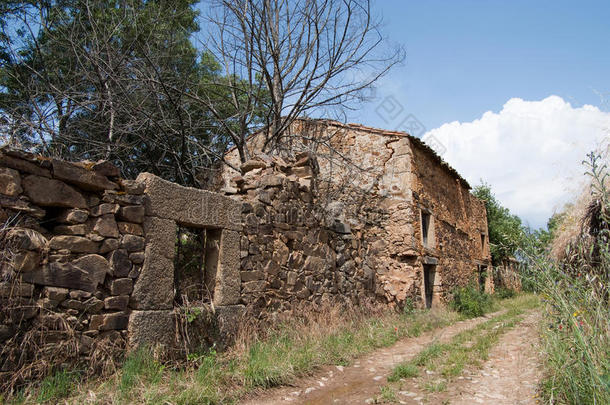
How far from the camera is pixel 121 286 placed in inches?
143

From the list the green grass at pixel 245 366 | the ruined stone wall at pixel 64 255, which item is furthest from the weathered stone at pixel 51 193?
the green grass at pixel 245 366

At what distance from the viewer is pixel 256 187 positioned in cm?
562

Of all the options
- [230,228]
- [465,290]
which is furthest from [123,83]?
[465,290]

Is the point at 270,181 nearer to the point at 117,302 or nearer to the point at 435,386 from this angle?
the point at 117,302

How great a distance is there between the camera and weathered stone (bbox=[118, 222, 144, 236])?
3.73 metres

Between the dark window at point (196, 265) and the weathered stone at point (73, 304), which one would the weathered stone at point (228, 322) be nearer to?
the dark window at point (196, 265)

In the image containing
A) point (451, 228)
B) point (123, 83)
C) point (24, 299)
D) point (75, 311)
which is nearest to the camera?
point (24, 299)

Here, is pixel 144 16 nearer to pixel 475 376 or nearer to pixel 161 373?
pixel 161 373

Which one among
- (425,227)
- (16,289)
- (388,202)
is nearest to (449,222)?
(425,227)

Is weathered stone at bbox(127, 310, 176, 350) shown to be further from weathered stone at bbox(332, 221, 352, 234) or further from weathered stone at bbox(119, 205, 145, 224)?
weathered stone at bbox(332, 221, 352, 234)

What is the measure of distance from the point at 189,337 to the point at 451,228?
31.9 ft

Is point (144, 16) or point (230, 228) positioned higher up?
point (144, 16)

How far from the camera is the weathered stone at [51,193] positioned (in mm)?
3145

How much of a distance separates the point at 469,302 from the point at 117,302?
28.0 feet
